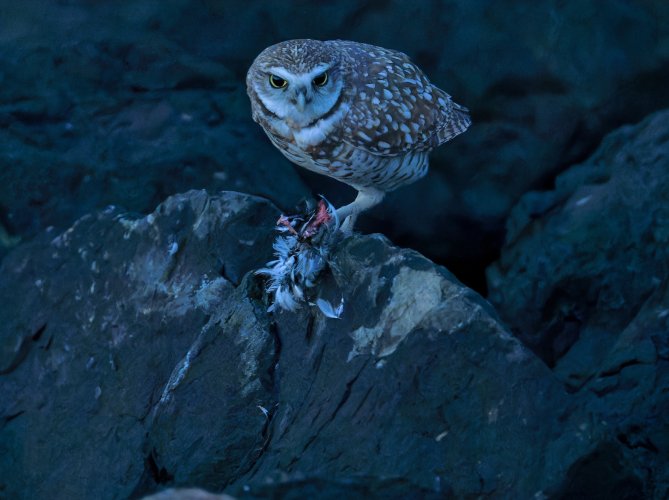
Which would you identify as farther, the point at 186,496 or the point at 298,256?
the point at 298,256

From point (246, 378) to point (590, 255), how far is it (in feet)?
5.21

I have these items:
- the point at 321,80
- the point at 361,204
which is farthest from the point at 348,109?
the point at 361,204

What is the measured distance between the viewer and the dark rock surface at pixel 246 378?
2.01 metres

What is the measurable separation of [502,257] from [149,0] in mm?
1861

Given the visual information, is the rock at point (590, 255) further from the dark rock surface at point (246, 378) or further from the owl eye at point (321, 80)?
the owl eye at point (321, 80)

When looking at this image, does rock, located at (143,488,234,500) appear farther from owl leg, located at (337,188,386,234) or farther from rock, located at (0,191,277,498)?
owl leg, located at (337,188,386,234)

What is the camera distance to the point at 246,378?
8.02 ft

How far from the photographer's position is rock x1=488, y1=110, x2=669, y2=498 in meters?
3.13

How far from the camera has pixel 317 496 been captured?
182 cm

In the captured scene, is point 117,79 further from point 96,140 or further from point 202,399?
point 202,399

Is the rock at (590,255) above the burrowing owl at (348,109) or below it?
below

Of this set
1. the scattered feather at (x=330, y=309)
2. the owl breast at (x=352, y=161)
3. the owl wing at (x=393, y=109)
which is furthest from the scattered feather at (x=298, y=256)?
the owl wing at (x=393, y=109)

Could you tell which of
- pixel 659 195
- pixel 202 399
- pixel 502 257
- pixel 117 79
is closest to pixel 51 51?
pixel 117 79

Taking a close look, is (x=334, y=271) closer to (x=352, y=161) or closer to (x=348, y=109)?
(x=352, y=161)
